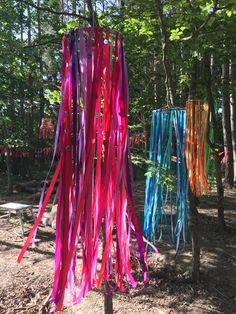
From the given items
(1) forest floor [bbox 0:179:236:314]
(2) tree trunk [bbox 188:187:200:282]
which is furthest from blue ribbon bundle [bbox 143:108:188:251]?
(1) forest floor [bbox 0:179:236:314]

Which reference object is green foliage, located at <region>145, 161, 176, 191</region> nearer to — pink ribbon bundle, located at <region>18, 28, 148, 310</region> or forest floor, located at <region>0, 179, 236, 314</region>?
forest floor, located at <region>0, 179, 236, 314</region>

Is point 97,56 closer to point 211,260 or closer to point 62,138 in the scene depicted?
point 62,138

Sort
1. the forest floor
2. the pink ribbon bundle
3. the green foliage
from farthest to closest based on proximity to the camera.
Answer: the green foliage → the forest floor → the pink ribbon bundle

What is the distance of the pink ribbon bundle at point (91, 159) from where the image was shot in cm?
168

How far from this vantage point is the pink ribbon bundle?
1.68m

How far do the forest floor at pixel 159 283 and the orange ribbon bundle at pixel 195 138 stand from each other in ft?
3.17

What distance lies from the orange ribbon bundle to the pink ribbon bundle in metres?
2.31

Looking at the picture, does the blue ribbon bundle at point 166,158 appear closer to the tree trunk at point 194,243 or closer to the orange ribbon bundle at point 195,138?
the orange ribbon bundle at point 195,138

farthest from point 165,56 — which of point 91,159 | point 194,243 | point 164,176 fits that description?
point 194,243

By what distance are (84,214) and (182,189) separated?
8.38 ft

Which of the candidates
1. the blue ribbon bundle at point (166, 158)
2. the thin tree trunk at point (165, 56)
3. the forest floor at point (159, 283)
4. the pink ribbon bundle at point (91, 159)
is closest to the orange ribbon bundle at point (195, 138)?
the blue ribbon bundle at point (166, 158)

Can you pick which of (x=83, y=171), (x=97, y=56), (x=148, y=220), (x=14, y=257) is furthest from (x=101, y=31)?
(x=14, y=257)

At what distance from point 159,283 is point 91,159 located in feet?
8.21

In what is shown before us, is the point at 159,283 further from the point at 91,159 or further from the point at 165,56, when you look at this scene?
the point at 91,159
